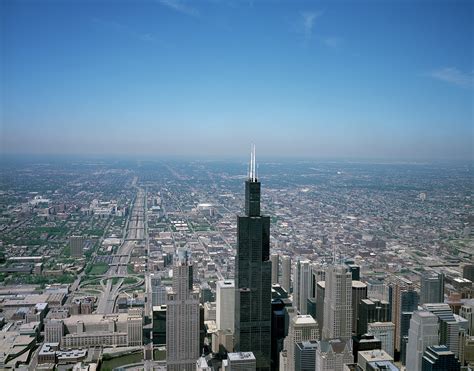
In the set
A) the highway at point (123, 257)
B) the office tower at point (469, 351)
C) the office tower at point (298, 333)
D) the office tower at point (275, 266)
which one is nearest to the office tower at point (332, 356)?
the office tower at point (298, 333)

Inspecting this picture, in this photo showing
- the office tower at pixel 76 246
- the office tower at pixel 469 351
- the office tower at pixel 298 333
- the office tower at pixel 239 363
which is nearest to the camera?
the office tower at pixel 239 363

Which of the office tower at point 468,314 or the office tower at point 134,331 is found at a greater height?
the office tower at point 468,314

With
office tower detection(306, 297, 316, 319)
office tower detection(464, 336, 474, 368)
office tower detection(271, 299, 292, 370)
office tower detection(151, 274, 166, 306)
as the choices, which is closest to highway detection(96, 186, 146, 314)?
office tower detection(151, 274, 166, 306)

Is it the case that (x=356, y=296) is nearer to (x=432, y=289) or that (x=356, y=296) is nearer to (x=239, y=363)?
(x=432, y=289)

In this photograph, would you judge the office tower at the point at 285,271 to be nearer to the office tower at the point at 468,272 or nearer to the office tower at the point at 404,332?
the office tower at the point at 404,332

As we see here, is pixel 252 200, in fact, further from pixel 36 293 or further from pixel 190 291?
pixel 36 293

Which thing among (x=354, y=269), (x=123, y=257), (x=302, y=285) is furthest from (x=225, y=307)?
(x=123, y=257)
